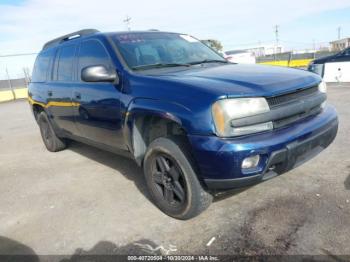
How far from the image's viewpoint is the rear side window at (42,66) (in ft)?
18.0

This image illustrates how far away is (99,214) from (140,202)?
1.50 ft

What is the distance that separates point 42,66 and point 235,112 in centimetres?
427

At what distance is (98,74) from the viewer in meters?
3.39

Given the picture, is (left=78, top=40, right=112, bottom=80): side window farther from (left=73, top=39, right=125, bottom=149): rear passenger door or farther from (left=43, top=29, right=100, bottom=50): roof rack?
(left=43, top=29, right=100, bottom=50): roof rack

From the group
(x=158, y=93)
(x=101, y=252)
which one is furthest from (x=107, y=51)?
(x=101, y=252)

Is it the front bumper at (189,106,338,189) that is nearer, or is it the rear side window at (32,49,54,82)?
the front bumper at (189,106,338,189)

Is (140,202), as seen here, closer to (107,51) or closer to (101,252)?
(101,252)

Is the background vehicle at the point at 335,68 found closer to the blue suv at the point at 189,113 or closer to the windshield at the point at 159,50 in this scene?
the windshield at the point at 159,50

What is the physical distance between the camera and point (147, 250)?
2781 mm

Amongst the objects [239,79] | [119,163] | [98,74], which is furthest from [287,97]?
[119,163]

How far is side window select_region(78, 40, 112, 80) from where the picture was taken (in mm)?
3820

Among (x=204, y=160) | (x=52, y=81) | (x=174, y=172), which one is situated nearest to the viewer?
(x=204, y=160)

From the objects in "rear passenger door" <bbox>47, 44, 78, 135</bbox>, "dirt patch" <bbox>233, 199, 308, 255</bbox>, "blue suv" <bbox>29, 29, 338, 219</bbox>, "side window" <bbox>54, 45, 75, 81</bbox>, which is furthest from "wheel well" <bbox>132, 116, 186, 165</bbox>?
"side window" <bbox>54, 45, 75, 81</bbox>

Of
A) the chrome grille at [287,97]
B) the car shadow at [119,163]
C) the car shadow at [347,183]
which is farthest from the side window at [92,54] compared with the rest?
the car shadow at [347,183]
